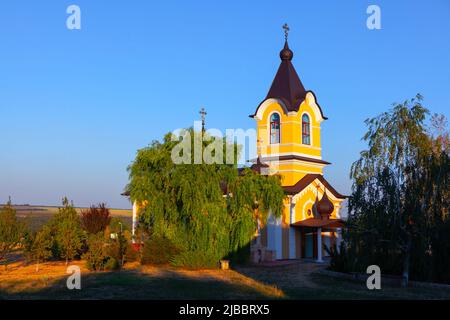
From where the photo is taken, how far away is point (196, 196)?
75.1 ft

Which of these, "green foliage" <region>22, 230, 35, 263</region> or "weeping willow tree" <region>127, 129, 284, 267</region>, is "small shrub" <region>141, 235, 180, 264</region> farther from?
"green foliage" <region>22, 230, 35, 263</region>

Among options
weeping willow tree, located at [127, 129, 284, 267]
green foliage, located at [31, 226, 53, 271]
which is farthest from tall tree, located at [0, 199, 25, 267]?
weeping willow tree, located at [127, 129, 284, 267]

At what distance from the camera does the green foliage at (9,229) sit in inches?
807

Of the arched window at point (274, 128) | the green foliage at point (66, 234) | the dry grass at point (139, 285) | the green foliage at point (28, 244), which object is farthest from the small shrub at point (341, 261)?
the green foliage at point (28, 244)

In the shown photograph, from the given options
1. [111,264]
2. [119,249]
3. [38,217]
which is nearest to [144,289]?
[111,264]

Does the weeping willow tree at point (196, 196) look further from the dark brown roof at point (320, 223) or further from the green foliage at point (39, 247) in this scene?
the green foliage at point (39, 247)

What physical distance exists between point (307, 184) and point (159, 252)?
9.42 meters

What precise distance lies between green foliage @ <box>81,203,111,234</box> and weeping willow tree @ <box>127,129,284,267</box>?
9.62 m

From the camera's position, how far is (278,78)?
30.6m

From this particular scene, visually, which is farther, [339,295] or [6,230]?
[6,230]

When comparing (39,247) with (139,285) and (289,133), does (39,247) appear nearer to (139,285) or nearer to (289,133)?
(139,285)

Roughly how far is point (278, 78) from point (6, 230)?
701 inches
